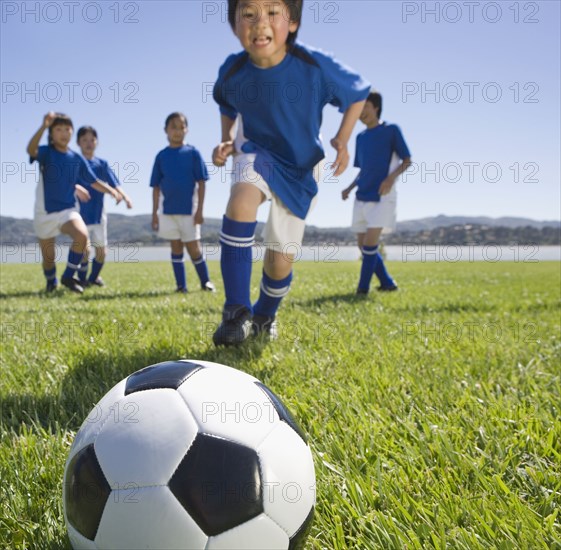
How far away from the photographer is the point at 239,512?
111cm

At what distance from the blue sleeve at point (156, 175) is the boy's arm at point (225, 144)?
166 inches

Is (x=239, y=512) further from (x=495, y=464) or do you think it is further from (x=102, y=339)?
(x=102, y=339)

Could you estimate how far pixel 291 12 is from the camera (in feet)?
10.6

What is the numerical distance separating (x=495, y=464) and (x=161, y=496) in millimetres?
1123

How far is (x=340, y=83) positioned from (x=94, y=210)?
7.39 metres

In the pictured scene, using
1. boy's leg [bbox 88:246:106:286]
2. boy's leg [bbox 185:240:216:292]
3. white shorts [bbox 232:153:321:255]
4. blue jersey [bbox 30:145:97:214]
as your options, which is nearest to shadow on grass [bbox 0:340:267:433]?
white shorts [bbox 232:153:321:255]

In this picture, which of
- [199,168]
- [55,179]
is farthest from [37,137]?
[199,168]

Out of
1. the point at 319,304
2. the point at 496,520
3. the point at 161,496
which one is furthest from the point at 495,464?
the point at 319,304

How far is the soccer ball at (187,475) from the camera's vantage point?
3.57ft

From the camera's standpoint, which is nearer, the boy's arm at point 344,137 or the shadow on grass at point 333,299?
the boy's arm at point 344,137

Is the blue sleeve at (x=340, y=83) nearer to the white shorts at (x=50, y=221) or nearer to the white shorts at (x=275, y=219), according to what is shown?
the white shorts at (x=275, y=219)

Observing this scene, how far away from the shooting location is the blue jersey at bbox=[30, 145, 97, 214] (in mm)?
7172

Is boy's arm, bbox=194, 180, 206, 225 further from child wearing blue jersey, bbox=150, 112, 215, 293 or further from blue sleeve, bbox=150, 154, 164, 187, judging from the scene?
blue sleeve, bbox=150, 154, 164, 187

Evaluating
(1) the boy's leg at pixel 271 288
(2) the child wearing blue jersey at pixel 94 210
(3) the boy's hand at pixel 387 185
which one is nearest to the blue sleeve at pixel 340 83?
(1) the boy's leg at pixel 271 288
